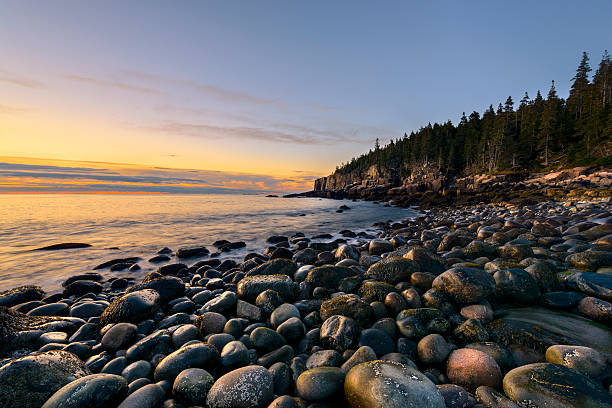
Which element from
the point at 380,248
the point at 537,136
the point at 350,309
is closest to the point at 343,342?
the point at 350,309

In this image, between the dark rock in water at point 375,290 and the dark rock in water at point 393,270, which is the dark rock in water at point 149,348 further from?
the dark rock in water at point 393,270

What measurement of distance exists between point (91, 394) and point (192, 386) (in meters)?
0.91

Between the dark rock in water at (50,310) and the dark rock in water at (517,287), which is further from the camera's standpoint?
the dark rock in water at (50,310)

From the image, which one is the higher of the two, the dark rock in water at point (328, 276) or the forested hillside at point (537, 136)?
the forested hillside at point (537, 136)

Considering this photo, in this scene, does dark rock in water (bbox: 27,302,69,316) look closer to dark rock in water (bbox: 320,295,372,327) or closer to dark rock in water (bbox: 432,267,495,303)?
dark rock in water (bbox: 320,295,372,327)

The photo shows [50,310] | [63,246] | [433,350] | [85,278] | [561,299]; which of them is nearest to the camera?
[433,350]

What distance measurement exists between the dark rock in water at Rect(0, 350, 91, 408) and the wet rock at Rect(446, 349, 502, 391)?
4335 millimetres

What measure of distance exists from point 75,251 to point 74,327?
393 inches

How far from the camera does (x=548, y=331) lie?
3090 millimetres

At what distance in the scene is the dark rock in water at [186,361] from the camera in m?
2.77

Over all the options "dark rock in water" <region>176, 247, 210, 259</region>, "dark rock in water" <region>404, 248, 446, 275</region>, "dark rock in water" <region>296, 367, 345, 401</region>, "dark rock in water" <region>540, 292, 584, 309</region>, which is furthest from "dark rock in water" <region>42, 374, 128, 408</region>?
"dark rock in water" <region>176, 247, 210, 259</region>

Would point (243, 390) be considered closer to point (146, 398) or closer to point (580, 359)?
point (146, 398)

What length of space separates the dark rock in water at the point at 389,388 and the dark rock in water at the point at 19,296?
8524 mm

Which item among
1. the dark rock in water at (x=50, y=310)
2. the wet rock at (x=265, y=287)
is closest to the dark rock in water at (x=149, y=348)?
the wet rock at (x=265, y=287)
